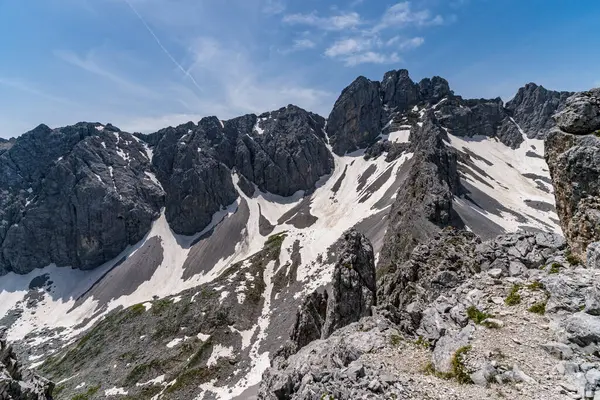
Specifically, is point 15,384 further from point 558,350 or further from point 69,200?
point 69,200

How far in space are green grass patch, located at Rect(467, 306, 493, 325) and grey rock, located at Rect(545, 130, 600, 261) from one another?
631 cm

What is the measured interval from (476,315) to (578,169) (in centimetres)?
960

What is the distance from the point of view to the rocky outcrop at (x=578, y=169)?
53.4 ft

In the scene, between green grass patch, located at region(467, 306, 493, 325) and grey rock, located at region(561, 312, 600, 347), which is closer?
grey rock, located at region(561, 312, 600, 347)

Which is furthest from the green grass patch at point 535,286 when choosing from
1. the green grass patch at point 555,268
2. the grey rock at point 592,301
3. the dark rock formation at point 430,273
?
the dark rock formation at point 430,273

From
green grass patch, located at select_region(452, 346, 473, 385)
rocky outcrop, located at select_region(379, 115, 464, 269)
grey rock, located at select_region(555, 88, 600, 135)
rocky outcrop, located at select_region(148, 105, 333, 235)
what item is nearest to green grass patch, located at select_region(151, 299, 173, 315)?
rocky outcrop, located at select_region(379, 115, 464, 269)

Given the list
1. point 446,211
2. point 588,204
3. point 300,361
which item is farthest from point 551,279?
point 446,211

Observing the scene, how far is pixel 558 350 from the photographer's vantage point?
11242 mm

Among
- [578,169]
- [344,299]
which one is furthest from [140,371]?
[578,169]

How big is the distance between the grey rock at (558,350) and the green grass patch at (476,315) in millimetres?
2689

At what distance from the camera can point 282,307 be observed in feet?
255

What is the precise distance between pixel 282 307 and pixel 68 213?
139 metres

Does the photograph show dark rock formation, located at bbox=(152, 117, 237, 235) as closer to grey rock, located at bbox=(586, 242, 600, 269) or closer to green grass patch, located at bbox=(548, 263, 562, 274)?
green grass patch, located at bbox=(548, 263, 562, 274)

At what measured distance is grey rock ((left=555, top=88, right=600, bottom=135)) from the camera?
57.1ft
